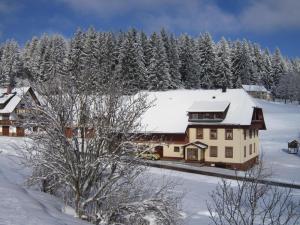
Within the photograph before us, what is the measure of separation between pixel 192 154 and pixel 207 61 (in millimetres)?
56817

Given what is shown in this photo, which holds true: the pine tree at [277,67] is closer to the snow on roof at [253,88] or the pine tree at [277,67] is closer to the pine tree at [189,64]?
the snow on roof at [253,88]

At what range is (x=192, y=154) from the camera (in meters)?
48.1

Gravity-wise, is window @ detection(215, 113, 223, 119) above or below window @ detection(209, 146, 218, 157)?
above

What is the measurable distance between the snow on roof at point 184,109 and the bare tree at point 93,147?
30.5 meters

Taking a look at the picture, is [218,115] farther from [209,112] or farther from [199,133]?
[199,133]

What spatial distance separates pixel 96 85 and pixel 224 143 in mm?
33710

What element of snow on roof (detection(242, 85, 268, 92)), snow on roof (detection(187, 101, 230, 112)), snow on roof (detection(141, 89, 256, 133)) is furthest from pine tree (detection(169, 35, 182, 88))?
snow on roof (detection(187, 101, 230, 112))

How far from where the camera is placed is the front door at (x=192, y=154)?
157ft

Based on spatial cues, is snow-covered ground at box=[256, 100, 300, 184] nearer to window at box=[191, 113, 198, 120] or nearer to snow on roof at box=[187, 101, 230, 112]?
snow on roof at box=[187, 101, 230, 112]

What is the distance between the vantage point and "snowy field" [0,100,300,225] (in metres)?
11.5

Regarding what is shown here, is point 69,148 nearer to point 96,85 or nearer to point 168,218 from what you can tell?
point 96,85

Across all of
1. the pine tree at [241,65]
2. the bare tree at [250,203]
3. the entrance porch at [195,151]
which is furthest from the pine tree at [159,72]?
A: the bare tree at [250,203]

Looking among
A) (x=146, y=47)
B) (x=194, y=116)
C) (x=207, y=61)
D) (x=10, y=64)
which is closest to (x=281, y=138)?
(x=194, y=116)

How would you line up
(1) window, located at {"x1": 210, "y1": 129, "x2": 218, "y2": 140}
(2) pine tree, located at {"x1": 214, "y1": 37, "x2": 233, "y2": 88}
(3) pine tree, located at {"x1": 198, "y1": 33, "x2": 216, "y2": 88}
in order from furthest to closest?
(3) pine tree, located at {"x1": 198, "y1": 33, "x2": 216, "y2": 88} < (2) pine tree, located at {"x1": 214, "y1": 37, "x2": 233, "y2": 88} < (1) window, located at {"x1": 210, "y1": 129, "x2": 218, "y2": 140}
